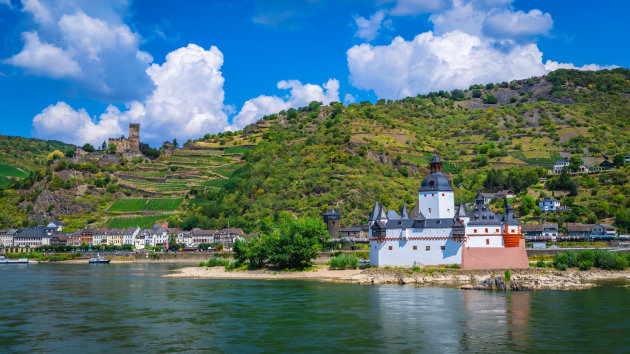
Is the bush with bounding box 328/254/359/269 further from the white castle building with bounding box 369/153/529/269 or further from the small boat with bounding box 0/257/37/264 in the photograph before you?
the small boat with bounding box 0/257/37/264

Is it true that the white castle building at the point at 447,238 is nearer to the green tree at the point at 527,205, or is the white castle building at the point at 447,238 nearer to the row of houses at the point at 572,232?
the row of houses at the point at 572,232

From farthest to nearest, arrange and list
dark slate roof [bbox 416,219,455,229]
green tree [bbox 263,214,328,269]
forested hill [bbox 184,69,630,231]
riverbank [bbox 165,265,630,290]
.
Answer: forested hill [bbox 184,69,630,231], green tree [bbox 263,214,328,269], dark slate roof [bbox 416,219,455,229], riverbank [bbox 165,265,630,290]

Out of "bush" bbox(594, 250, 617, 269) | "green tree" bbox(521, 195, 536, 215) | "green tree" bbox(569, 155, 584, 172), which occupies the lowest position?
"bush" bbox(594, 250, 617, 269)

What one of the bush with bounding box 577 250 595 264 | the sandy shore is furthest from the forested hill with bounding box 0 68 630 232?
the sandy shore

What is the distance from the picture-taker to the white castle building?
6341cm

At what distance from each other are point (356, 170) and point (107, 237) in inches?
2384

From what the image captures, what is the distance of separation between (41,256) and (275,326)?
103 metres

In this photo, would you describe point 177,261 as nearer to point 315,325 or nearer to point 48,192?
point 48,192

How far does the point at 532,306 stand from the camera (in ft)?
132

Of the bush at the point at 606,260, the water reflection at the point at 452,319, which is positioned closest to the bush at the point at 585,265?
the bush at the point at 606,260

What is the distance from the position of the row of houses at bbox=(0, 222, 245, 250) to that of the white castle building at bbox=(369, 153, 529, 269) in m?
67.1

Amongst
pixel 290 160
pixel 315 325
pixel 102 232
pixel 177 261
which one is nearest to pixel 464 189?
pixel 290 160

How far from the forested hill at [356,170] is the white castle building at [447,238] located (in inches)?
1709

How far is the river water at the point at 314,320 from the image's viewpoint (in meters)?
28.2
